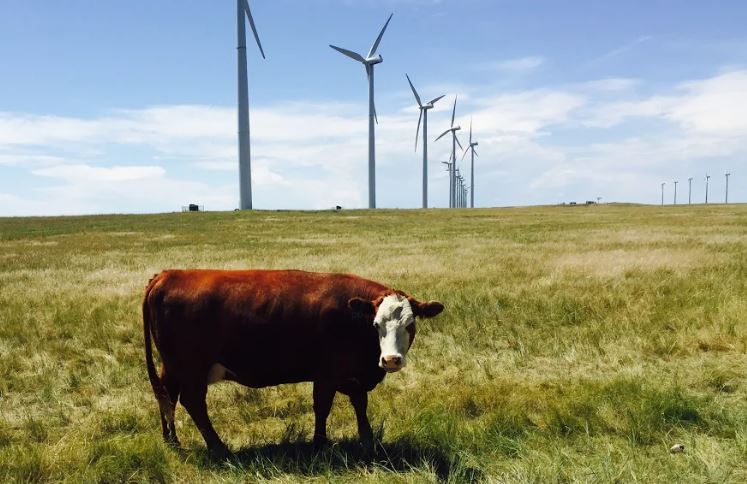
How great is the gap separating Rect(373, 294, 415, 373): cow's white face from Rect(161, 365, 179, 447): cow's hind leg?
2.25m

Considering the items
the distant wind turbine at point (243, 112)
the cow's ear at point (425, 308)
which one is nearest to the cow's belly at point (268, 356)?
the cow's ear at point (425, 308)

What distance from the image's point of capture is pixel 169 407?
589 centimetres

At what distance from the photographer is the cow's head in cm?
485

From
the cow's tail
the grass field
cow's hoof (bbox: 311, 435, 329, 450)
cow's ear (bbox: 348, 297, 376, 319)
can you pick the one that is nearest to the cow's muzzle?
cow's ear (bbox: 348, 297, 376, 319)

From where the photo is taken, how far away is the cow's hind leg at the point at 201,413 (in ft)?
18.0

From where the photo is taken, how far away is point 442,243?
29875 mm

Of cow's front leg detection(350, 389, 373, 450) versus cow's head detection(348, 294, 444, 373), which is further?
cow's front leg detection(350, 389, 373, 450)

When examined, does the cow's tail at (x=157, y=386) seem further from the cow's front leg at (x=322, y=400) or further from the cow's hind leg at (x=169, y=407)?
the cow's front leg at (x=322, y=400)

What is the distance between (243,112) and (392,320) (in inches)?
3042

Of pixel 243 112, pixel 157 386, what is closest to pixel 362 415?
pixel 157 386

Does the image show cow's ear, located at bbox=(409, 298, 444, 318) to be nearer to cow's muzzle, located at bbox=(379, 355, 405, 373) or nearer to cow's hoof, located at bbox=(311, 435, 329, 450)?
cow's muzzle, located at bbox=(379, 355, 405, 373)

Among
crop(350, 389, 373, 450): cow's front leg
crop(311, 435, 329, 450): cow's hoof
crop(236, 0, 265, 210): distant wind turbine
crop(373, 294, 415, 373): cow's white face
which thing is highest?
crop(236, 0, 265, 210): distant wind turbine

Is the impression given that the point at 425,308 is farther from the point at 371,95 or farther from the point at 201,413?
the point at 371,95

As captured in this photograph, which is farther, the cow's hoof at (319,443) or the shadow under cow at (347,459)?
the cow's hoof at (319,443)
